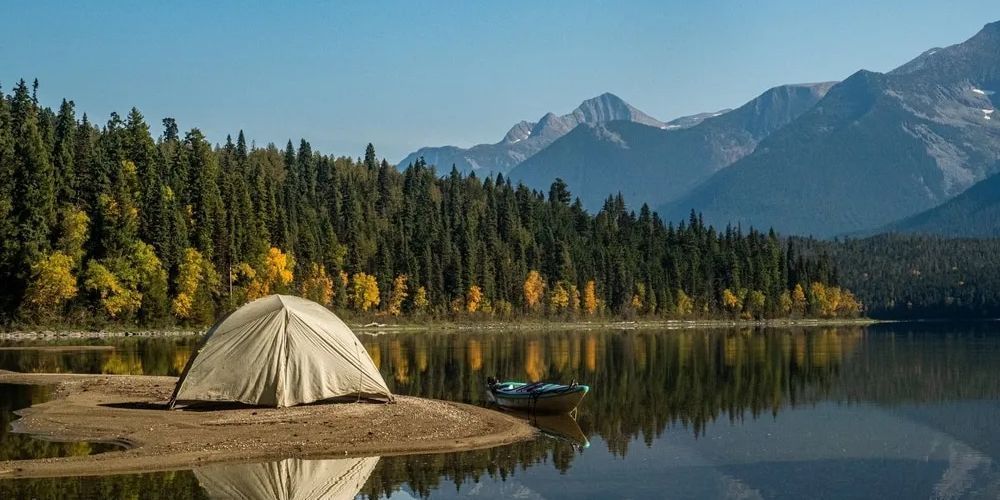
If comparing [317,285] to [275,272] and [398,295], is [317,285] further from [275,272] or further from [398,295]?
[398,295]

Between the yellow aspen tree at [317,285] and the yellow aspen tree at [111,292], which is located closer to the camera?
the yellow aspen tree at [111,292]

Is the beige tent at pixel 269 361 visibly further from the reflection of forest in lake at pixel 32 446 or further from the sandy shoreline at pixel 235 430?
the reflection of forest in lake at pixel 32 446

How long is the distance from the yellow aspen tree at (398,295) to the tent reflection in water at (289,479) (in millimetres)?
154129

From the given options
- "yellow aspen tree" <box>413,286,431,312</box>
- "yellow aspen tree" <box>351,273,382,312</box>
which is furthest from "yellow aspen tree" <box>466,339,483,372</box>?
"yellow aspen tree" <box>413,286,431,312</box>

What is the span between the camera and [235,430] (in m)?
38.6

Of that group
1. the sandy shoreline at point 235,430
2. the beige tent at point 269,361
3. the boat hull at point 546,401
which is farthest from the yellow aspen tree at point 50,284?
the boat hull at point 546,401

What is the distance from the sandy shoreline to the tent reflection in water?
1045mm

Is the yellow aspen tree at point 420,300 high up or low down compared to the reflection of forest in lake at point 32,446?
up

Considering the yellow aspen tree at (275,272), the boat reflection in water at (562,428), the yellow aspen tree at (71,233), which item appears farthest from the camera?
the yellow aspen tree at (275,272)

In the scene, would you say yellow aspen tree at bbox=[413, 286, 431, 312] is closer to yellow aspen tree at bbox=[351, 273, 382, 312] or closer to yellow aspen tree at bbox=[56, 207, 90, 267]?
yellow aspen tree at bbox=[351, 273, 382, 312]

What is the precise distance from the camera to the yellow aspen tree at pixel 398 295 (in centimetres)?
18857

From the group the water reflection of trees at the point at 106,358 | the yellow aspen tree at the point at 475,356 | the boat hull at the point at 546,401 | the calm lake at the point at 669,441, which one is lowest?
the calm lake at the point at 669,441

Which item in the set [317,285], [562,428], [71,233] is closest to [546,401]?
[562,428]

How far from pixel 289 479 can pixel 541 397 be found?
2178cm
